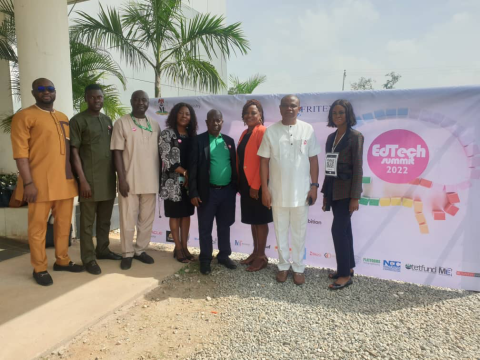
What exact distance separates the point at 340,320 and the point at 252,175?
5.15ft

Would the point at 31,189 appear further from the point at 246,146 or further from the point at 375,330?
the point at 375,330

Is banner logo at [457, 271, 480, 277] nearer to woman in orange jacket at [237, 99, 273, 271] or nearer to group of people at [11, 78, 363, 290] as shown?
group of people at [11, 78, 363, 290]

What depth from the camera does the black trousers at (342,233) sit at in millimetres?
3438

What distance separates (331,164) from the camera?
3434 mm

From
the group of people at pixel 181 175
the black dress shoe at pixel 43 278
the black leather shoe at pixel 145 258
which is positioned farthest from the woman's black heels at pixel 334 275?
the black dress shoe at pixel 43 278

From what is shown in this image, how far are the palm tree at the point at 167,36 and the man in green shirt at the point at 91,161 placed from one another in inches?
140

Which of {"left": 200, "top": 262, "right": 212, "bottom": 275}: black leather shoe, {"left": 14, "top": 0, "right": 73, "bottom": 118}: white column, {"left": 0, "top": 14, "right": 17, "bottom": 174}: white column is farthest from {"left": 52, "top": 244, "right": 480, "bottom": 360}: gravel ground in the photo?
{"left": 0, "top": 14, "right": 17, "bottom": 174}: white column

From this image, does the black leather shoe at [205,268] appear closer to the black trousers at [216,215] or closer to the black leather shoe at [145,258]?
the black trousers at [216,215]

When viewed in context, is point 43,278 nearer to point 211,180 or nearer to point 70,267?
point 70,267

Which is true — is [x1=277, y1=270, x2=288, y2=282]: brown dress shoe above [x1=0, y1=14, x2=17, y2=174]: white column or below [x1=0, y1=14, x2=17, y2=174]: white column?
below

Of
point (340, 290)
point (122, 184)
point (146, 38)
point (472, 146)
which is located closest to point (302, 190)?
point (340, 290)

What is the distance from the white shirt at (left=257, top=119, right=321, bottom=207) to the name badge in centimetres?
13

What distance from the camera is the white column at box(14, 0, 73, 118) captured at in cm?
460

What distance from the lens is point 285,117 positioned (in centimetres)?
344
